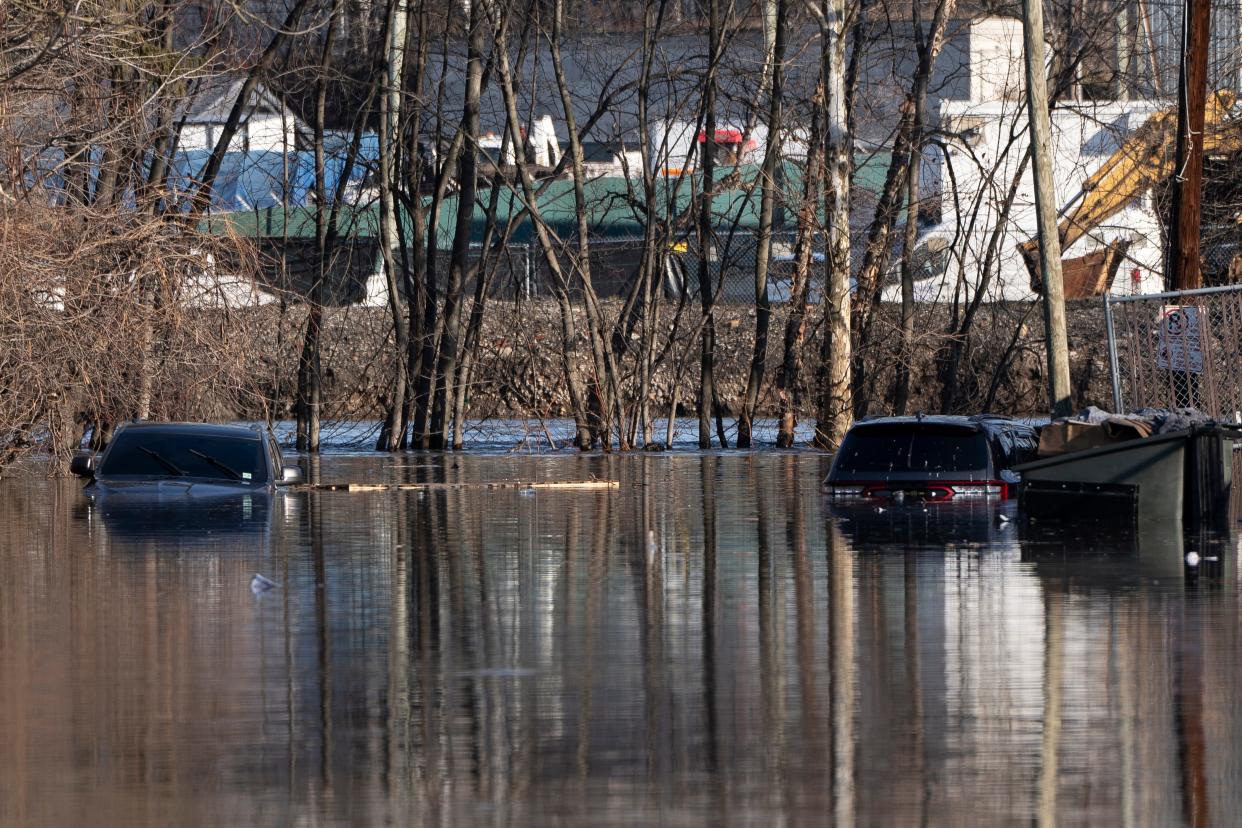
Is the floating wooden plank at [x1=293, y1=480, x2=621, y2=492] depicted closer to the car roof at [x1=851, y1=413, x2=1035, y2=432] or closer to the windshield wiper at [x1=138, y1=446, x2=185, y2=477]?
the windshield wiper at [x1=138, y1=446, x2=185, y2=477]

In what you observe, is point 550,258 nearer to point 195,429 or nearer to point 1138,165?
point 1138,165

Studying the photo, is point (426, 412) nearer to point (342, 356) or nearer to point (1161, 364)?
point (342, 356)

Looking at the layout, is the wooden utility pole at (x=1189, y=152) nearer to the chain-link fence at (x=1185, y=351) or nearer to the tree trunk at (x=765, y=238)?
the chain-link fence at (x=1185, y=351)

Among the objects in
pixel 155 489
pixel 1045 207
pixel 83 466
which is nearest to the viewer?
pixel 83 466

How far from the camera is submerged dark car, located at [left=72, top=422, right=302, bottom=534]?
22.9 meters

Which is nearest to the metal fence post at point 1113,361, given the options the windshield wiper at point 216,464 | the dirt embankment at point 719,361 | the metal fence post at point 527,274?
the windshield wiper at point 216,464

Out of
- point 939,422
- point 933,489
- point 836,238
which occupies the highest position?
point 836,238

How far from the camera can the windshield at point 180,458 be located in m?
23.2

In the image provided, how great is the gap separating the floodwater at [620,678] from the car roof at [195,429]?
2509 mm

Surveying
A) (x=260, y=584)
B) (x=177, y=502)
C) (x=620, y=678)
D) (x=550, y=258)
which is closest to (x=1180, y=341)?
(x=177, y=502)

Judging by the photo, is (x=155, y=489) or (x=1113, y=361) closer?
(x=155, y=489)

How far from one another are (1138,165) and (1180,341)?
63.8 ft

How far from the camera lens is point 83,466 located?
898 inches

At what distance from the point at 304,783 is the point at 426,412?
3479 cm
